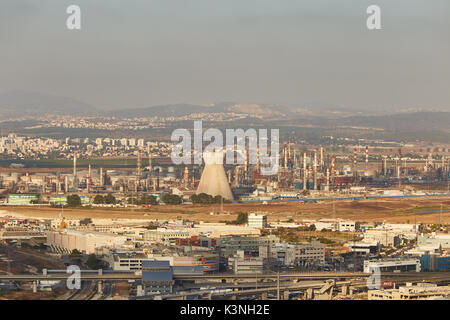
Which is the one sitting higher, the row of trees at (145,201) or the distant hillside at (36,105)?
the distant hillside at (36,105)

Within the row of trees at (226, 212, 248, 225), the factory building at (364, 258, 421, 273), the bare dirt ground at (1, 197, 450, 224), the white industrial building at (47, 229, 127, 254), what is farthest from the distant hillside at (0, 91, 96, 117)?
the factory building at (364, 258, 421, 273)

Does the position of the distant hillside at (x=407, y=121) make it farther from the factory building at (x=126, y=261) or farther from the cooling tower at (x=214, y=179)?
the factory building at (x=126, y=261)

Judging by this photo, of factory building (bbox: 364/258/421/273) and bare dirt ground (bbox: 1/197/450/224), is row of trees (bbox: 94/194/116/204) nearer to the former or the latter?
bare dirt ground (bbox: 1/197/450/224)

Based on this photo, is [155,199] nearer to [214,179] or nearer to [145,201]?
[145,201]

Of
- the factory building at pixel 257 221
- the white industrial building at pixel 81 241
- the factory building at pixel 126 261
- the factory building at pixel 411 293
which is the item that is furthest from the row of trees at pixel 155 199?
the factory building at pixel 411 293

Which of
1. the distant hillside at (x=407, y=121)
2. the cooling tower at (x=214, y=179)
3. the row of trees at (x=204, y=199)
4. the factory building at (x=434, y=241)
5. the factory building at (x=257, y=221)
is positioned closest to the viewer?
the factory building at (x=434, y=241)

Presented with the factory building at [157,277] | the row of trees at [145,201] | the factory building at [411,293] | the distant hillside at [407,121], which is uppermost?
the distant hillside at [407,121]
